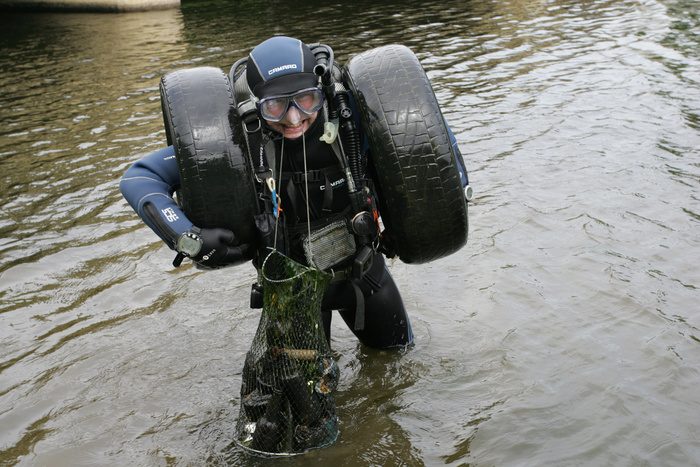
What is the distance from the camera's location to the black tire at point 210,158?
3188mm

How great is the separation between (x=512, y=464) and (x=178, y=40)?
50.2 ft

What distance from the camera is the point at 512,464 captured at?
12.2 feet

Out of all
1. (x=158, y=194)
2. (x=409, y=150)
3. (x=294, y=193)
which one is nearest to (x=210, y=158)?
(x=158, y=194)

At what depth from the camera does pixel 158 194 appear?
334 centimetres

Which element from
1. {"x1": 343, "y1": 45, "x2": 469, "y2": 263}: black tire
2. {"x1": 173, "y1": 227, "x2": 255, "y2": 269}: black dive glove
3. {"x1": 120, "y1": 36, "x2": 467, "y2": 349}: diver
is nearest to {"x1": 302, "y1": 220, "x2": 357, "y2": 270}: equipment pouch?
{"x1": 120, "y1": 36, "x2": 467, "y2": 349}: diver

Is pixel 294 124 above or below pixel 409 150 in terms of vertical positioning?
above

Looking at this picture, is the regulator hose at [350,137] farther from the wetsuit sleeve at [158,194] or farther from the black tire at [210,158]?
the wetsuit sleeve at [158,194]

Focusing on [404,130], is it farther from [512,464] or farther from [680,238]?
[680,238]

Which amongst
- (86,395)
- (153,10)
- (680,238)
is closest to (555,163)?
(680,238)

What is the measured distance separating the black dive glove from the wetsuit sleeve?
69 millimetres

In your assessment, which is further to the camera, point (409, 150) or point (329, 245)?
point (329, 245)

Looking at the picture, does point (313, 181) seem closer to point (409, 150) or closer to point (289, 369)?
point (409, 150)

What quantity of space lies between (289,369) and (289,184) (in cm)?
93

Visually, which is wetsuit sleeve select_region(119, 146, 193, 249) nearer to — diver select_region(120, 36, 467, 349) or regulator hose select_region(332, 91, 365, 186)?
diver select_region(120, 36, 467, 349)
